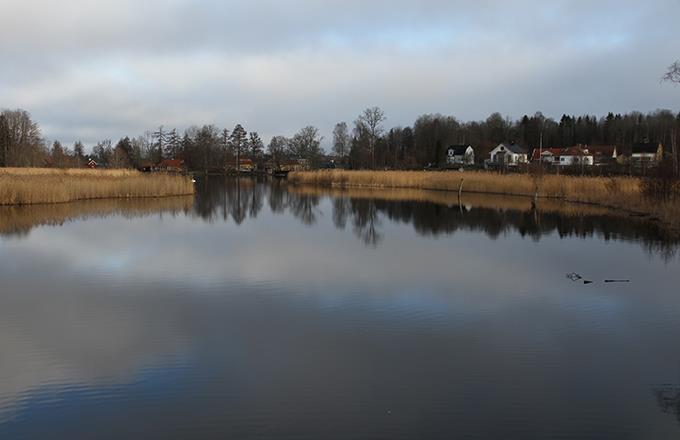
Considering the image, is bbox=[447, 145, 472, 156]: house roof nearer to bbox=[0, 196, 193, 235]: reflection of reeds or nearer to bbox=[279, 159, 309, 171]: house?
bbox=[279, 159, 309, 171]: house

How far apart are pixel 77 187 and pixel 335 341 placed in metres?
20.7

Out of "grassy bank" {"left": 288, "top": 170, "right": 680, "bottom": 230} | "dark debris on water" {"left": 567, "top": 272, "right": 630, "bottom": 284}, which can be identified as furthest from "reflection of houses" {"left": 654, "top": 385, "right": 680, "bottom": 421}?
"grassy bank" {"left": 288, "top": 170, "right": 680, "bottom": 230}

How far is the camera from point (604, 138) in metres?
74.2

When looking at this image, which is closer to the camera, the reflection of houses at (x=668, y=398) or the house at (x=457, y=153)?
the reflection of houses at (x=668, y=398)

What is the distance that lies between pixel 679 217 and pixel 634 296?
29.0ft

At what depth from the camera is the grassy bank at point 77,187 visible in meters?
20.2

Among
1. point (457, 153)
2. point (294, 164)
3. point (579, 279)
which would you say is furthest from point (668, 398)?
point (294, 164)

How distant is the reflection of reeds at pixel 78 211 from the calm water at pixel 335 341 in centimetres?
351

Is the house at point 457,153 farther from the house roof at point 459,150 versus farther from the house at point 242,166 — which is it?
the house at point 242,166

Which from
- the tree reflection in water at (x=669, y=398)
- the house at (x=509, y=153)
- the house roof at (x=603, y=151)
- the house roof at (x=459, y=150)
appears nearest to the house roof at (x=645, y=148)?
the house roof at (x=603, y=151)

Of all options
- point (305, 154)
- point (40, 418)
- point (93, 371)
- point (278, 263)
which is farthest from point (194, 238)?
point (305, 154)

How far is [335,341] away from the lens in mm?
5660

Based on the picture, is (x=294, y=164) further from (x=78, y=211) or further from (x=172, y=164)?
(x=78, y=211)

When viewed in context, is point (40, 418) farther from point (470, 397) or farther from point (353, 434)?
point (470, 397)
